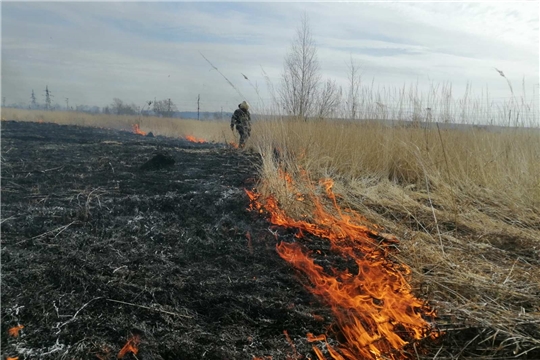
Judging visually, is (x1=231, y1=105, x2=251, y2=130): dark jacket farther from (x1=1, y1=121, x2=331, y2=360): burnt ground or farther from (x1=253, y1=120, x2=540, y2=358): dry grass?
(x1=1, y1=121, x2=331, y2=360): burnt ground

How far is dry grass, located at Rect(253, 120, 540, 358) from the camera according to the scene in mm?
2264

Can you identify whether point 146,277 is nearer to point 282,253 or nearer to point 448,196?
point 282,253

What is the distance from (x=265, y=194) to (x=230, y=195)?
18.7 inches

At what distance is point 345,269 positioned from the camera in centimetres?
292

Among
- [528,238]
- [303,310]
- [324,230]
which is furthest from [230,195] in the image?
[528,238]

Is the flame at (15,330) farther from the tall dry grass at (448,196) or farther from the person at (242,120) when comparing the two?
the person at (242,120)

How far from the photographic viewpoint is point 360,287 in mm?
2633

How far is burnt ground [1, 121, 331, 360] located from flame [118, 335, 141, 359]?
0.04 meters

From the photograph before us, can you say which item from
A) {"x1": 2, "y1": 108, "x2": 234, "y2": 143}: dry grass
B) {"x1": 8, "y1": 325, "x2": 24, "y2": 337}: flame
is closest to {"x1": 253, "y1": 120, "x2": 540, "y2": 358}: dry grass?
{"x1": 8, "y1": 325, "x2": 24, "y2": 337}: flame

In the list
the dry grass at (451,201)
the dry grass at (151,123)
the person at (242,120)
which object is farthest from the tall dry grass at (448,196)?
the dry grass at (151,123)

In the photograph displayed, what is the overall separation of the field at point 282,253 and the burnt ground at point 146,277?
0.05 ft

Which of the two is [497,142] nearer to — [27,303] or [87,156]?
[27,303]

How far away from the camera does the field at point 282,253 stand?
6.88 ft

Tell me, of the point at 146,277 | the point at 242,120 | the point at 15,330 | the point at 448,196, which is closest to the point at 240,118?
the point at 242,120
